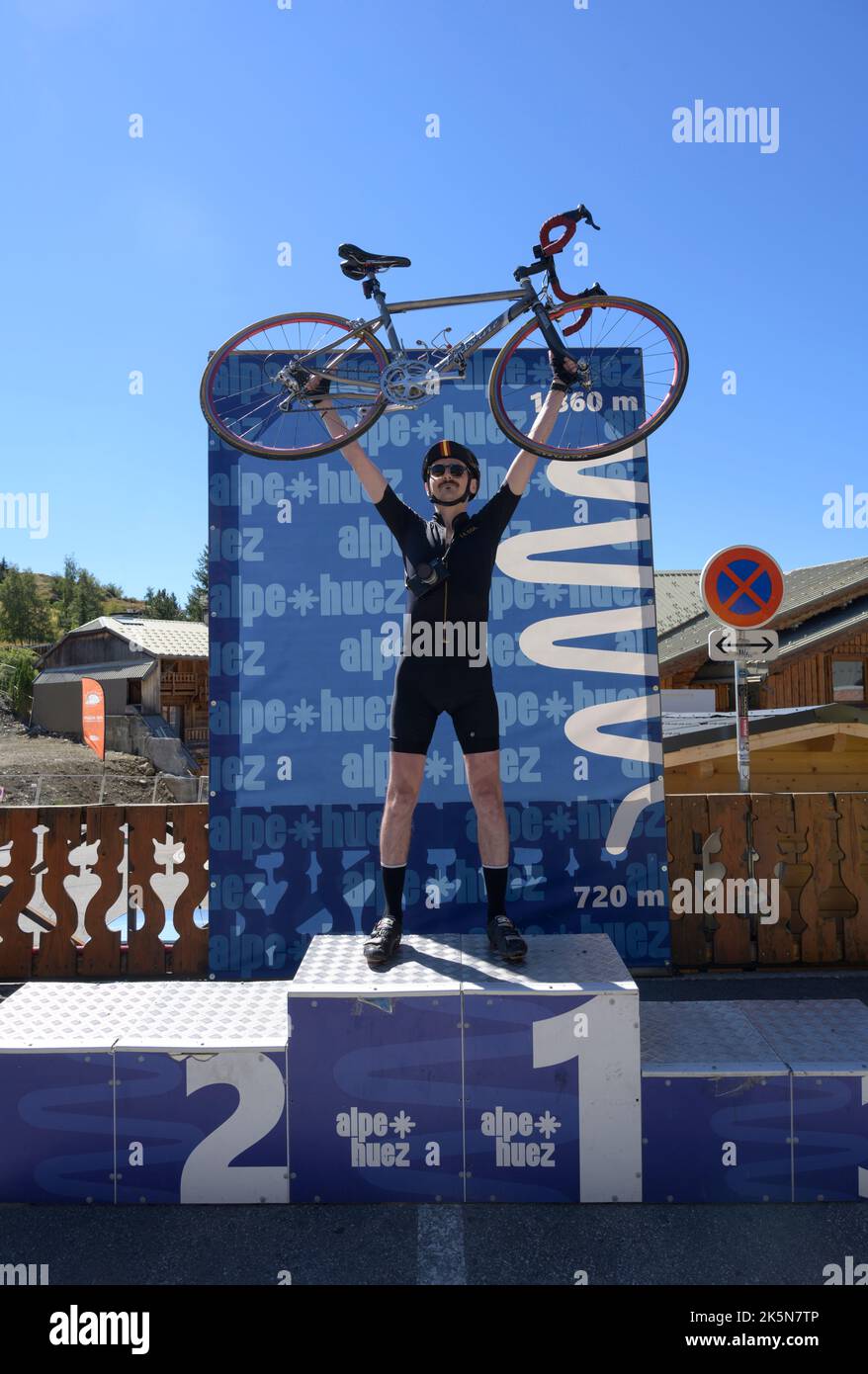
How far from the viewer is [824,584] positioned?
22656mm

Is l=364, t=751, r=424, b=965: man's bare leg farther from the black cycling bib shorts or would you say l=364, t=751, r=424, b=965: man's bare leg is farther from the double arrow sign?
the double arrow sign

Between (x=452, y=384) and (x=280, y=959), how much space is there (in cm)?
457

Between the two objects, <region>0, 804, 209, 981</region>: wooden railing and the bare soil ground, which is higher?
<region>0, 804, 209, 981</region>: wooden railing

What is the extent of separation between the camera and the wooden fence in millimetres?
6543

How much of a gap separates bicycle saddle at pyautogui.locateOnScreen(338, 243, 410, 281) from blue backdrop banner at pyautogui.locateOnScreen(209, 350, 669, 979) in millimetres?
1835

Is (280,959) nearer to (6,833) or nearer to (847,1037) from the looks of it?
(6,833)

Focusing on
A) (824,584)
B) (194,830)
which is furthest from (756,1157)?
(824,584)

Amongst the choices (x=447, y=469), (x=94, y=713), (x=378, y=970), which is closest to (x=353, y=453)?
(x=447, y=469)

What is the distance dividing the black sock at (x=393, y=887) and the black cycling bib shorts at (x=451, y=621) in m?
0.65

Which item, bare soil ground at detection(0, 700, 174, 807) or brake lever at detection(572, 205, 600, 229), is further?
bare soil ground at detection(0, 700, 174, 807)
